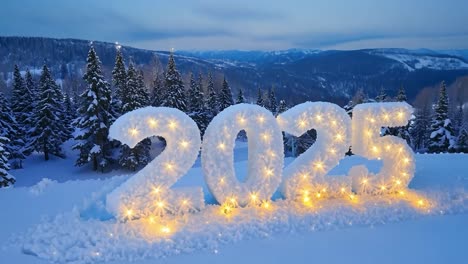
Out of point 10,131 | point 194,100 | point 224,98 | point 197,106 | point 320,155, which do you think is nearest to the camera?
point 320,155

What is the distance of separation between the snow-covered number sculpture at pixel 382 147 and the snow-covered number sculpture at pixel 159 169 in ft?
Answer: 11.0

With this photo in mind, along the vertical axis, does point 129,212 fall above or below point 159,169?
below

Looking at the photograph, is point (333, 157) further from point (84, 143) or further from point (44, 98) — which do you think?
point (44, 98)

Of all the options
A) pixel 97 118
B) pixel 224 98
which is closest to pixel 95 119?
pixel 97 118

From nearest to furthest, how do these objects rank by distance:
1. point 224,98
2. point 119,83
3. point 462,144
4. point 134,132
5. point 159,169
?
point 134,132
point 159,169
point 462,144
point 119,83
point 224,98

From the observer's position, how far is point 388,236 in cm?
577

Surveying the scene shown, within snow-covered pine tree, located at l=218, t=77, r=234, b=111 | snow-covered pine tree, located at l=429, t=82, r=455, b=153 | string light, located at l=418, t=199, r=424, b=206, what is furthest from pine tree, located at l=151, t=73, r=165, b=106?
string light, located at l=418, t=199, r=424, b=206

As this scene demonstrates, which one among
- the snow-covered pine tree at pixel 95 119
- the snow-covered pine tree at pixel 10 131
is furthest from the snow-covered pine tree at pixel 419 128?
the snow-covered pine tree at pixel 10 131

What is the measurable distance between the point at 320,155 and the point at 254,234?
2333 millimetres

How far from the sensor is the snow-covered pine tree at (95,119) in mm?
21130

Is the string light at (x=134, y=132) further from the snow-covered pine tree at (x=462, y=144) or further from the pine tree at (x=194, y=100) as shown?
the pine tree at (x=194, y=100)

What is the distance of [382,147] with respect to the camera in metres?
7.41

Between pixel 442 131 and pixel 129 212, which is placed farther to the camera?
pixel 442 131

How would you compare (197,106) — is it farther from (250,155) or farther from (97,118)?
(250,155)
